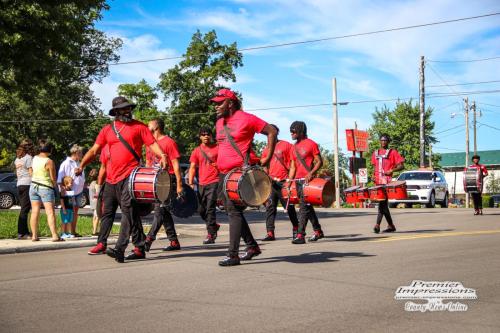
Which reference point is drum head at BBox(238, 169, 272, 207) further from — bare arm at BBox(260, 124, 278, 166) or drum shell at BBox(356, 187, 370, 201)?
drum shell at BBox(356, 187, 370, 201)

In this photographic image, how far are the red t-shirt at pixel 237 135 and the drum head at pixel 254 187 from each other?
1.09ft

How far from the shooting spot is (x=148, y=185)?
8016 mm

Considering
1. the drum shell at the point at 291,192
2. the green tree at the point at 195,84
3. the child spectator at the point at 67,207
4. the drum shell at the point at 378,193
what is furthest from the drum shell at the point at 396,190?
the green tree at the point at 195,84

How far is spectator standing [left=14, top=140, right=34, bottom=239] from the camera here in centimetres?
1258

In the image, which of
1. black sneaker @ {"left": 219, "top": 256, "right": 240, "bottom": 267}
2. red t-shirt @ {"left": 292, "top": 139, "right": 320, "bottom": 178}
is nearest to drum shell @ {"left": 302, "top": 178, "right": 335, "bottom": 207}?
red t-shirt @ {"left": 292, "top": 139, "right": 320, "bottom": 178}

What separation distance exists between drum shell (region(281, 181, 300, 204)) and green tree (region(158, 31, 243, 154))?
43000 mm

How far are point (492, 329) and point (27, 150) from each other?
10505 mm

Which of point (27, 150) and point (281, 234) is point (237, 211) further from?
point (27, 150)

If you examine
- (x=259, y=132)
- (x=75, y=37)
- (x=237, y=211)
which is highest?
(x=75, y=37)

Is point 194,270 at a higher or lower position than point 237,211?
lower

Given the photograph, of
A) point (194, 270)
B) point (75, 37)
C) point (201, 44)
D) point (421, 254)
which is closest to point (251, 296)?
point (194, 270)

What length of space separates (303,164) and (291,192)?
52 cm

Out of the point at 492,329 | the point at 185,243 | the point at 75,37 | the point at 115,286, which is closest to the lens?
the point at 492,329

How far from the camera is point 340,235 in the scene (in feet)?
41.5
